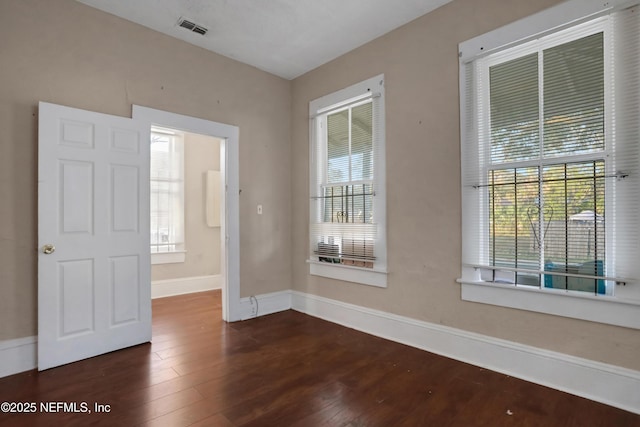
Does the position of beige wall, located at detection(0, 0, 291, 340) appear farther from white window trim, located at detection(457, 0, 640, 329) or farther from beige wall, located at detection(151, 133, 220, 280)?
white window trim, located at detection(457, 0, 640, 329)

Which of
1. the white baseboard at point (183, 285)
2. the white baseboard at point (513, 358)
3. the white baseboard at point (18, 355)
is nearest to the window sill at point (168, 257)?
the white baseboard at point (183, 285)

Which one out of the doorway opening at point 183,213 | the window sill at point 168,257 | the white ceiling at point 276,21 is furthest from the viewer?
the doorway opening at point 183,213

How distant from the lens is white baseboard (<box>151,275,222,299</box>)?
5.03 m

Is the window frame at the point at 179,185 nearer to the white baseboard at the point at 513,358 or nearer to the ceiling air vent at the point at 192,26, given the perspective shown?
the ceiling air vent at the point at 192,26

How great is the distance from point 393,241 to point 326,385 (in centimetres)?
153

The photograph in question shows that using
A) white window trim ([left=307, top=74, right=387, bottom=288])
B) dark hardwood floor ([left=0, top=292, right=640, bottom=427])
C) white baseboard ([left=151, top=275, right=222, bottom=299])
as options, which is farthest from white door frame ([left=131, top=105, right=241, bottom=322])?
white baseboard ([left=151, top=275, right=222, bottom=299])

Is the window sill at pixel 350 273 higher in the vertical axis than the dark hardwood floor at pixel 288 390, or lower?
higher

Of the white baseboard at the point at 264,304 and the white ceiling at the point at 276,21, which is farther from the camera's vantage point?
the white baseboard at the point at 264,304

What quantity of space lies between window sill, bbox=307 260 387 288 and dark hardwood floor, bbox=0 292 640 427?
59cm

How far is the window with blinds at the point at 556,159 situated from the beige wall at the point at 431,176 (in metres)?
0.17

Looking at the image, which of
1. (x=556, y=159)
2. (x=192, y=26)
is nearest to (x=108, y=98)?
(x=192, y=26)

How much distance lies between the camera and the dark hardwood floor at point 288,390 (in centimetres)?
198

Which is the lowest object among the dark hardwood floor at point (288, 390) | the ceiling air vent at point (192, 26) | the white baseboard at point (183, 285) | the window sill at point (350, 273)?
the dark hardwood floor at point (288, 390)

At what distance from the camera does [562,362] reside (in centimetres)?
230
